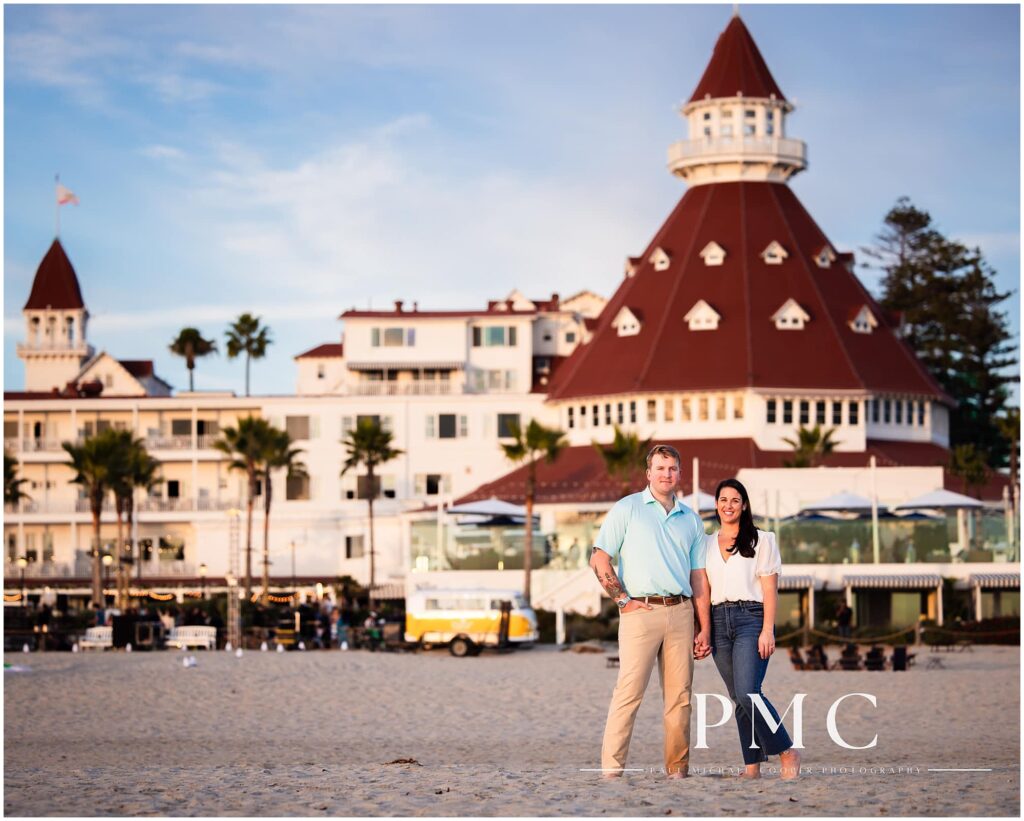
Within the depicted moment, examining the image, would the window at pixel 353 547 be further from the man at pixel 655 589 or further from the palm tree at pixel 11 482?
the man at pixel 655 589

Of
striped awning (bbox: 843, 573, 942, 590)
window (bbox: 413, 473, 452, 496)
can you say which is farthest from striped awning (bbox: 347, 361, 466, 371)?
striped awning (bbox: 843, 573, 942, 590)

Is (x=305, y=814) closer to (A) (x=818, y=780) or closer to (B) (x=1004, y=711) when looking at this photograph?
(A) (x=818, y=780)

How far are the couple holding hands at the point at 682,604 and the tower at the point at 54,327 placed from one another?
8176cm

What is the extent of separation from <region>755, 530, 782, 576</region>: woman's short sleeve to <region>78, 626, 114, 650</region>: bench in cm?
3416

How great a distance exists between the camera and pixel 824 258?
72.5 metres

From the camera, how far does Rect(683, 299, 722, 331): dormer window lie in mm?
69562

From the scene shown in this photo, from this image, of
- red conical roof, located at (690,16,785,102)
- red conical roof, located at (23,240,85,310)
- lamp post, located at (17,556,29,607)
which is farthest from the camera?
red conical roof, located at (23,240,85,310)

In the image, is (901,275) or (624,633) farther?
(901,275)

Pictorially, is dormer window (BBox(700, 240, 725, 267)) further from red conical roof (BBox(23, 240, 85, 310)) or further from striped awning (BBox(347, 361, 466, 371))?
red conical roof (BBox(23, 240, 85, 310))

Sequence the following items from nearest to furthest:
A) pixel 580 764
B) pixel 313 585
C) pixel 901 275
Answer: pixel 580 764 → pixel 313 585 → pixel 901 275

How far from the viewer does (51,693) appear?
29.5 meters

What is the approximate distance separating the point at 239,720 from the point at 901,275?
73.3 meters

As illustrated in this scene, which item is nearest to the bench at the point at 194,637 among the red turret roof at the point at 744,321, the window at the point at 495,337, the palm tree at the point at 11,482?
the red turret roof at the point at 744,321

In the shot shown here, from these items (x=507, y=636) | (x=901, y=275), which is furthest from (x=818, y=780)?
(x=901, y=275)
